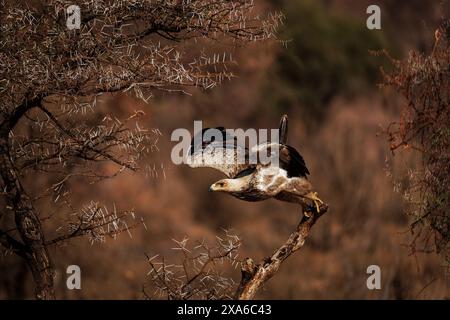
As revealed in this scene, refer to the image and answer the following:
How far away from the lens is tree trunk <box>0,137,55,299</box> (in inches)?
257

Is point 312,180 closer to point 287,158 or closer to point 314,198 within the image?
point 314,198

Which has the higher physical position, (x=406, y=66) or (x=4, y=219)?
(x=406, y=66)

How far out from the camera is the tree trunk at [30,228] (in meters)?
6.53

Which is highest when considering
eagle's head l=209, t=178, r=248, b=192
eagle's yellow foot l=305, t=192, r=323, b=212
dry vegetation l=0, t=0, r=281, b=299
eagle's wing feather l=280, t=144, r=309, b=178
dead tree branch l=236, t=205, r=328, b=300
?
dry vegetation l=0, t=0, r=281, b=299

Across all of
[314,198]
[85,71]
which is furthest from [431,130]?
[85,71]

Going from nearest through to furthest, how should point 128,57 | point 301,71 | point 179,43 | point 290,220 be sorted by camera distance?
point 128,57 → point 179,43 → point 290,220 → point 301,71

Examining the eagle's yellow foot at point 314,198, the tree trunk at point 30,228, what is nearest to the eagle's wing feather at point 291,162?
the eagle's yellow foot at point 314,198

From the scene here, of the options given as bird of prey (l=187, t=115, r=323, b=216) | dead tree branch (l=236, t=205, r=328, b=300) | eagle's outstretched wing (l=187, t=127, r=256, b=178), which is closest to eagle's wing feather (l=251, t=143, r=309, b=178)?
bird of prey (l=187, t=115, r=323, b=216)

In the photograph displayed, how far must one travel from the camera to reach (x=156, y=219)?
16.1m

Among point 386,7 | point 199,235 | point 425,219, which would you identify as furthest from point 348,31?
point 425,219

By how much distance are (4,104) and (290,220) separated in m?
8.22

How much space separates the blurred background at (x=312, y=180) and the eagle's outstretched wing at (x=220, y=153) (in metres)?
4.42

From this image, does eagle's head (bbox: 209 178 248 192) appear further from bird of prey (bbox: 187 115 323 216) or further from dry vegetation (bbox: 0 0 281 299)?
dry vegetation (bbox: 0 0 281 299)
